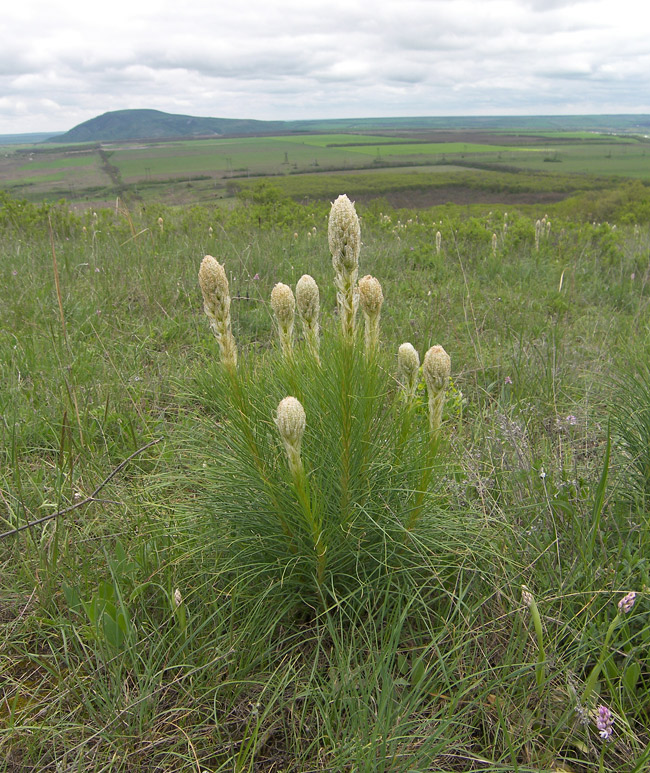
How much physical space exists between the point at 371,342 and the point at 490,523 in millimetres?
1275

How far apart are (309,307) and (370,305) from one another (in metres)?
0.28

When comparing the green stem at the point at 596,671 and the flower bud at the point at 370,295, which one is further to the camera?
the flower bud at the point at 370,295

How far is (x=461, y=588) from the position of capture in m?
2.15

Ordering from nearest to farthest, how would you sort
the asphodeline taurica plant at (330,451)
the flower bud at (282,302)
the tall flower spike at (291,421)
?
1. the tall flower spike at (291,421)
2. the asphodeline taurica plant at (330,451)
3. the flower bud at (282,302)

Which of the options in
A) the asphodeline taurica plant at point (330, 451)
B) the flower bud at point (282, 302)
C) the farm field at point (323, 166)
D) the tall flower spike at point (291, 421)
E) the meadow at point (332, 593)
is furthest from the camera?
the farm field at point (323, 166)

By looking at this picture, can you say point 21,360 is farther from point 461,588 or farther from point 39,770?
point 461,588

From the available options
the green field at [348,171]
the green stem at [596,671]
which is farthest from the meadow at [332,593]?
the green field at [348,171]

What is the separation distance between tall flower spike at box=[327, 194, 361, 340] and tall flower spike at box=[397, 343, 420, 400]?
0.36 meters

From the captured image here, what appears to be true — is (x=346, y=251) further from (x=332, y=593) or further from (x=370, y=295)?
(x=332, y=593)

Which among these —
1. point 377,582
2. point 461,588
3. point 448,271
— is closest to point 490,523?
point 461,588

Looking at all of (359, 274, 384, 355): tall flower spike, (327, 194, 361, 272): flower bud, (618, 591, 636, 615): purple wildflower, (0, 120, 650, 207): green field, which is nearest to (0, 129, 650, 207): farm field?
(0, 120, 650, 207): green field

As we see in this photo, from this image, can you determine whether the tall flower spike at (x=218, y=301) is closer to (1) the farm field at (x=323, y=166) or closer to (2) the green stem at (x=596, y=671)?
(2) the green stem at (x=596, y=671)

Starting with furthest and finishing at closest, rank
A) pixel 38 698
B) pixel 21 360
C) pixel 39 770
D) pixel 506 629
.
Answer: pixel 21 360, pixel 506 629, pixel 38 698, pixel 39 770

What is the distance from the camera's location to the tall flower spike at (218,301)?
172cm
